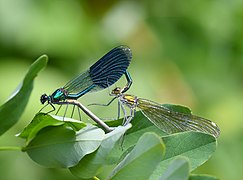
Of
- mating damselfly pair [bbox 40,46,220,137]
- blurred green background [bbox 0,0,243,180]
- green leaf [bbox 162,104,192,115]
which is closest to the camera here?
green leaf [bbox 162,104,192,115]

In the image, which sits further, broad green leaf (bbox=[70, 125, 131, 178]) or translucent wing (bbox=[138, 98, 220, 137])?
translucent wing (bbox=[138, 98, 220, 137])

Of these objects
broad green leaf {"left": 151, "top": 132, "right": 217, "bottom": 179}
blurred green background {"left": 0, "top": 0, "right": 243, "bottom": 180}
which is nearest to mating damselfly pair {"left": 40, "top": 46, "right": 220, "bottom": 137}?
broad green leaf {"left": 151, "top": 132, "right": 217, "bottom": 179}

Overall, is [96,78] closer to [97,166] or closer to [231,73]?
[97,166]

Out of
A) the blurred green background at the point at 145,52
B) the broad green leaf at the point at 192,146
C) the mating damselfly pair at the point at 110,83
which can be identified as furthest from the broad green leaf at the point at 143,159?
the blurred green background at the point at 145,52

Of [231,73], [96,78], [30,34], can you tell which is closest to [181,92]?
[231,73]

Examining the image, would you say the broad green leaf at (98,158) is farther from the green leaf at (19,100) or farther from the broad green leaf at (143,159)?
the green leaf at (19,100)

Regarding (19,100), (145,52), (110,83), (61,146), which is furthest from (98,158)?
(145,52)

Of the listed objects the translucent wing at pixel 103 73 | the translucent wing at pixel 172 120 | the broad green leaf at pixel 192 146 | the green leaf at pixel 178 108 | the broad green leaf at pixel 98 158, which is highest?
the translucent wing at pixel 103 73

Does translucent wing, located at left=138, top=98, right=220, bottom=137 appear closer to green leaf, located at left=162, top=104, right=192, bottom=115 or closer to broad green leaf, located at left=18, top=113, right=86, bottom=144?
green leaf, located at left=162, top=104, right=192, bottom=115
